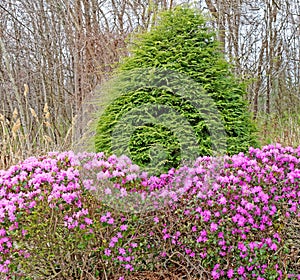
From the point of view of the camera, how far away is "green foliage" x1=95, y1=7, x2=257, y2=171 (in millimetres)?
2881

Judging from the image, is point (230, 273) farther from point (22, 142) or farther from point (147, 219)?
point (22, 142)

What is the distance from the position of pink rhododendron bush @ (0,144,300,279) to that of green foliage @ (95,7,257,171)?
1.36 ft

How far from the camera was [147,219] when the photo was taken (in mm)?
2365

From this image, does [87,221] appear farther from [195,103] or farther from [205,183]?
[195,103]

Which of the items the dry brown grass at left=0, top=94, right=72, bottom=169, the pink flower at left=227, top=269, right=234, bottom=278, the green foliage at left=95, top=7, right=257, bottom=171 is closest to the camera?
the pink flower at left=227, top=269, right=234, bottom=278

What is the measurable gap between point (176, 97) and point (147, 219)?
1078 millimetres

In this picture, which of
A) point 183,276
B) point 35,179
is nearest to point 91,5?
point 35,179

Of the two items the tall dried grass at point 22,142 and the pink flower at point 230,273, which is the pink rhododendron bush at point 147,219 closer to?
the pink flower at point 230,273

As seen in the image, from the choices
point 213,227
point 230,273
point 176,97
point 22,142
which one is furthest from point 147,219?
point 22,142

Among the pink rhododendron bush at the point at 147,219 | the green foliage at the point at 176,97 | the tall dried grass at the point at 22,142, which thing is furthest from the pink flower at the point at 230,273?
the tall dried grass at the point at 22,142

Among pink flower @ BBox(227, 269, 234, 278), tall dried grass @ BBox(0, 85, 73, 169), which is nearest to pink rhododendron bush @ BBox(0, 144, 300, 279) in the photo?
pink flower @ BBox(227, 269, 234, 278)

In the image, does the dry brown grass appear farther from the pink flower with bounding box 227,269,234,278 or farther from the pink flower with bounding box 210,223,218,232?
the pink flower with bounding box 227,269,234,278

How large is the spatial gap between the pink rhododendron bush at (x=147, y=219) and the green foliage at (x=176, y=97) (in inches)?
16.4

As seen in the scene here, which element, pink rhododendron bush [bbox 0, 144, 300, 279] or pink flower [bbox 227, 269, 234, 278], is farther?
pink flower [bbox 227, 269, 234, 278]
